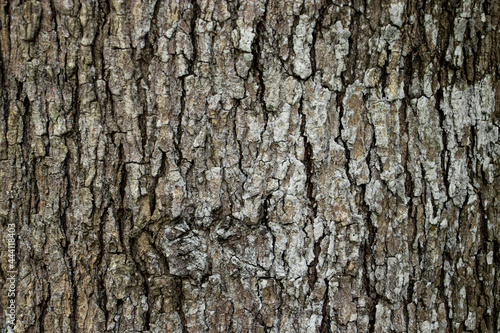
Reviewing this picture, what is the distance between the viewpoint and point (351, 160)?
1370 millimetres

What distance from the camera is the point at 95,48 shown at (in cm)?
133

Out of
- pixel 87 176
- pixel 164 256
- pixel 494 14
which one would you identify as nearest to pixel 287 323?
pixel 164 256

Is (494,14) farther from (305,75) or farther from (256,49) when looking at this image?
(256,49)

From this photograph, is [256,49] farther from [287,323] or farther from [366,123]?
[287,323]

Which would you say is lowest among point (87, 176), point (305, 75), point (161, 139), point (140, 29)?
point (87, 176)

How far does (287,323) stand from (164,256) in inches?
18.7

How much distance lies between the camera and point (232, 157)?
4.41ft

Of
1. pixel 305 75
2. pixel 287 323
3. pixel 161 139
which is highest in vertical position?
pixel 305 75

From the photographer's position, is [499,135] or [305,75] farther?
[499,135]

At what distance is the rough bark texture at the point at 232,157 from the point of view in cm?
133

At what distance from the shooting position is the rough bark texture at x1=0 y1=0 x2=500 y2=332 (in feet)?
4.35

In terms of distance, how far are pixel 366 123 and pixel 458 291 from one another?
0.72 meters

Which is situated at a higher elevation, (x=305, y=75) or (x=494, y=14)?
(x=494, y=14)

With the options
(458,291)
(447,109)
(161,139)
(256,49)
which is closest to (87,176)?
(161,139)
